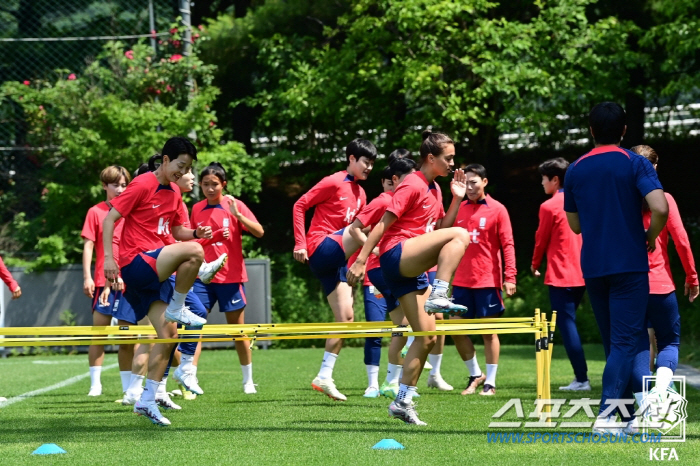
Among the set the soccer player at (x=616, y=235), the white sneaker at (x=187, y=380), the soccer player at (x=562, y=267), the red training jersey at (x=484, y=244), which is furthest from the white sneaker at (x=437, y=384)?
the soccer player at (x=616, y=235)

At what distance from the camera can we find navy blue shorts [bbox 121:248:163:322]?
284 inches

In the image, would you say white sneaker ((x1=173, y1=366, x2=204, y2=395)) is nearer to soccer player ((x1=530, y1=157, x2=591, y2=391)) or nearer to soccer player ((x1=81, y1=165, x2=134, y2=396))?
soccer player ((x1=81, y1=165, x2=134, y2=396))

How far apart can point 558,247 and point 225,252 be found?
10.9 feet

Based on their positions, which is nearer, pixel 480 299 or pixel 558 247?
pixel 558 247

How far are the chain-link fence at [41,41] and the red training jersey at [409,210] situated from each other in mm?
13735

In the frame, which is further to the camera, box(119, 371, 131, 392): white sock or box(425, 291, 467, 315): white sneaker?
box(119, 371, 131, 392): white sock

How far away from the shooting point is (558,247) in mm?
9742

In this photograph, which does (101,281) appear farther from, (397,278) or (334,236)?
(397,278)

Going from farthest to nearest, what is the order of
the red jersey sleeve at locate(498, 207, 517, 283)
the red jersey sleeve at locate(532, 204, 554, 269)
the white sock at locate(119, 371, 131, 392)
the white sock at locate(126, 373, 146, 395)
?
the red jersey sleeve at locate(498, 207, 517, 283)
the red jersey sleeve at locate(532, 204, 554, 269)
the white sock at locate(119, 371, 131, 392)
the white sock at locate(126, 373, 146, 395)

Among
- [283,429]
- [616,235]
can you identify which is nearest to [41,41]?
[283,429]

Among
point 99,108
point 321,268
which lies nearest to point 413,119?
point 99,108

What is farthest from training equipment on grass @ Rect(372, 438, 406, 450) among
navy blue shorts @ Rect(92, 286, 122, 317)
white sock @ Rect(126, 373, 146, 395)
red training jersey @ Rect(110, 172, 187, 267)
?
navy blue shorts @ Rect(92, 286, 122, 317)

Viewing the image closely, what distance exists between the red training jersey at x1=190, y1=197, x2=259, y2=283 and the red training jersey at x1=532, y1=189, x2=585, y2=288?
2.90 metres

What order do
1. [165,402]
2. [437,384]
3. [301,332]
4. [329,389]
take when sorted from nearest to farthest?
[301,332]
[165,402]
[329,389]
[437,384]
